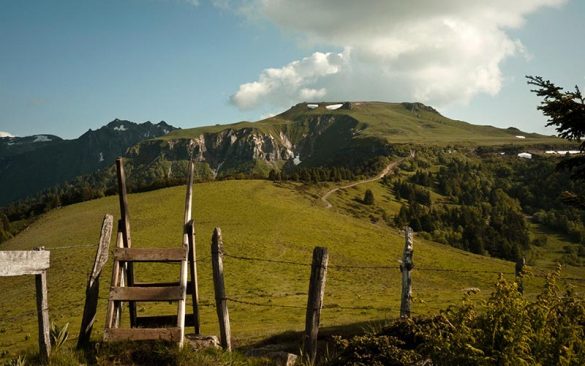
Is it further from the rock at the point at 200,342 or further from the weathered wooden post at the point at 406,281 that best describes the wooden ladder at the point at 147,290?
the weathered wooden post at the point at 406,281

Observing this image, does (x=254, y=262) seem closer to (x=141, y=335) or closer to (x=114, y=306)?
(x=114, y=306)

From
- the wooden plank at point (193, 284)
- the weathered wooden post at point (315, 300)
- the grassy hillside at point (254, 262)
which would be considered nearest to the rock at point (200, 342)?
the wooden plank at point (193, 284)

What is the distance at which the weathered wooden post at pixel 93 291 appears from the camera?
11.2 m

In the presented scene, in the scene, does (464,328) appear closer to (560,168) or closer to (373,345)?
(373,345)

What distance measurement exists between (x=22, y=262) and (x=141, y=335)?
310 cm

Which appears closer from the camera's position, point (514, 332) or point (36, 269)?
point (514, 332)

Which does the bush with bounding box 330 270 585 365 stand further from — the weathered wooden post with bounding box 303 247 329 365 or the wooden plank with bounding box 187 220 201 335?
the wooden plank with bounding box 187 220 201 335

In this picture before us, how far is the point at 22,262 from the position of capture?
356 inches

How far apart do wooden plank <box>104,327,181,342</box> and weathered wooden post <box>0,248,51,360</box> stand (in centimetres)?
131

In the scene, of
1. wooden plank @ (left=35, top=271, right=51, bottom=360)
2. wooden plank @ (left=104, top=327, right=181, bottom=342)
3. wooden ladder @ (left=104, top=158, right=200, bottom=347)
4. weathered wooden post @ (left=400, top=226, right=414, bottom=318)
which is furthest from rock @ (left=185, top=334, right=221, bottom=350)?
weathered wooden post @ (left=400, top=226, right=414, bottom=318)

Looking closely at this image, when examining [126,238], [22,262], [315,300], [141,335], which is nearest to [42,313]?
[22,262]

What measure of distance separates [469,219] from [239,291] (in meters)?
133

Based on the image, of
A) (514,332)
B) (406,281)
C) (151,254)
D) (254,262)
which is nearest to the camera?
(514,332)

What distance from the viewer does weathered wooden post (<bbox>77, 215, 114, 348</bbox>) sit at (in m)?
11.2
